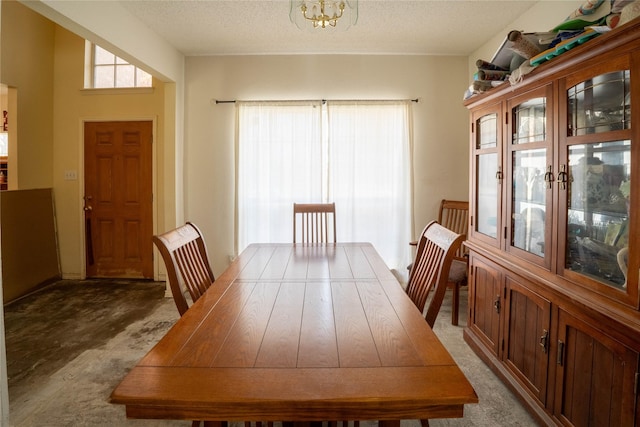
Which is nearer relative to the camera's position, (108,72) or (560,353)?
(560,353)

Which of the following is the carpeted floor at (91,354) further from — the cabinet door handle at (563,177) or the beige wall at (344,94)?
the beige wall at (344,94)

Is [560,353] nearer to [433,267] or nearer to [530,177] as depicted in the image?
[433,267]

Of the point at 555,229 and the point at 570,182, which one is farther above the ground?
the point at 570,182

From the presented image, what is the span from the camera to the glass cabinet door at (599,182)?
1.42 meters

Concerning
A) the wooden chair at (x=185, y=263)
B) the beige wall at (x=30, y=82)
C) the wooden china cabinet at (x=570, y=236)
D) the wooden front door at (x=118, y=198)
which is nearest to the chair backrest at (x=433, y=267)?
the wooden china cabinet at (x=570, y=236)

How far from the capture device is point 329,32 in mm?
3439

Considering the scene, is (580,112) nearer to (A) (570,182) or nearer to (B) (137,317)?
(A) (570,182)

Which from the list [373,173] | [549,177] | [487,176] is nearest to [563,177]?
[549,177]

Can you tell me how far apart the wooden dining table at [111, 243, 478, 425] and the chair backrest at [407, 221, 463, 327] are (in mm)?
150

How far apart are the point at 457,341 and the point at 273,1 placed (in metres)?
2.92

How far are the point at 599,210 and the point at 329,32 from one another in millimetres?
2696

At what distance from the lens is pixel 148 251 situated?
4.46m

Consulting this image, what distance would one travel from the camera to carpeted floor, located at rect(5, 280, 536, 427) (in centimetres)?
196

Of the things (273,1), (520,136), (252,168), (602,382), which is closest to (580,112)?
(520,136)
